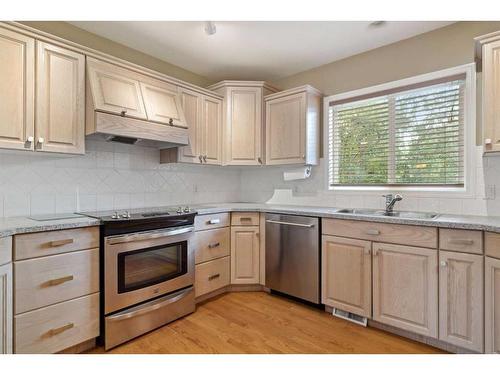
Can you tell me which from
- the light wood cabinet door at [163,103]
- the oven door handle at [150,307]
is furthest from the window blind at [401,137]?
the oven door handle at [150,307]

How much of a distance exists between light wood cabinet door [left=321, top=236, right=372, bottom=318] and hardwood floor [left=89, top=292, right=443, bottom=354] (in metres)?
0.16

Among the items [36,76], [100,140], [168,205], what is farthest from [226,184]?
[36,76]

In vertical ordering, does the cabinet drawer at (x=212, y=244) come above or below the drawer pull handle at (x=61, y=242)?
below

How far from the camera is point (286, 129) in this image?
308 centimetres

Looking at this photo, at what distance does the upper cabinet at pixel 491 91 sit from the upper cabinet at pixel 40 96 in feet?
9.67

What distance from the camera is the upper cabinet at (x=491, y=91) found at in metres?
1.84

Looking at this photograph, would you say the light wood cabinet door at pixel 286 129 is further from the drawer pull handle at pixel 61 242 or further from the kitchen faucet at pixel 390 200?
the drawer pull handle at pixel 61 242

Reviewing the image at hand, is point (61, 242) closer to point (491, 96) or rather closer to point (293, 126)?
point (293, 126)

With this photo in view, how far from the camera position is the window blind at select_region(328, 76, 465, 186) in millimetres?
2393

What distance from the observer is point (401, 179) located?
2.66 m

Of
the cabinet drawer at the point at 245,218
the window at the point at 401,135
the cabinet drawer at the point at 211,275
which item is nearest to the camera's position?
the window at the point at 401,135

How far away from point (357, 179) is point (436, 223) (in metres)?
1.14

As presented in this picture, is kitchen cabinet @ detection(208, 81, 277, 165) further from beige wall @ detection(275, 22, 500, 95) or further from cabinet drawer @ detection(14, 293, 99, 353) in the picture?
cabinet drawer @ detection(14, 293, 99, 353)
